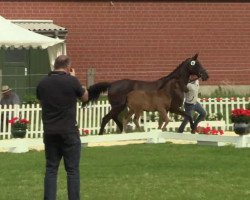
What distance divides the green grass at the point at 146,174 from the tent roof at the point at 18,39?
5.47 m

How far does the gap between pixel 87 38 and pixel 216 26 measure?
5.80m

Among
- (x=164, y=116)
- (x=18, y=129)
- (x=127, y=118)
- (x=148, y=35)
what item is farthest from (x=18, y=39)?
(x=148, y=35)

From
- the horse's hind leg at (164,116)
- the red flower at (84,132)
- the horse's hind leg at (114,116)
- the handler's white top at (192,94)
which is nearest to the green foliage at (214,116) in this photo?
the handler's white top at (192,94)

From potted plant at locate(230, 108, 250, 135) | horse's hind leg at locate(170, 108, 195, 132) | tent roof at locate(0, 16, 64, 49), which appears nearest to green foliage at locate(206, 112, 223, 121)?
horse's hind leg at locate(170, 108, 195, 132)

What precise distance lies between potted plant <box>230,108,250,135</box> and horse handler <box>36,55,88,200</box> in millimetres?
8076

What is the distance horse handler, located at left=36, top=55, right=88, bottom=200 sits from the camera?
9367mm

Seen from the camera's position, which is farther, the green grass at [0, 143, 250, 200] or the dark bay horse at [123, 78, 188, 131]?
the dark bay horse at [123, 78, 188, 131]

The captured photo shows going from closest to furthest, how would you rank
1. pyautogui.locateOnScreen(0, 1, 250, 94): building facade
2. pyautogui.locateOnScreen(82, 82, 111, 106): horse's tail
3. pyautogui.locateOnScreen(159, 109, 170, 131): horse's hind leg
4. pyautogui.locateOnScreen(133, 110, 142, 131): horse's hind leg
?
pyautogui.locateOnScreen(159, 109, 170, 131): horse's hind leg → pyautogui.locateOnScreen(82, 82, 111, 106): horse's tail → pyautogui.locateOnScreen(133, 110, 142, 131): horse's hind leg → pyautogui.locateOnScreen(0, 1, 250, 94): building facade

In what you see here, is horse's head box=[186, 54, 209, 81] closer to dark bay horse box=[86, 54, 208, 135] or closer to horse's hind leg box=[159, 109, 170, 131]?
dark bay horse box=[86, 54, 208, 135]

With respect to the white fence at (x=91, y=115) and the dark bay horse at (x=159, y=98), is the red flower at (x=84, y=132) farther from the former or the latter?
the dark bay horse at (x=159, y=98)

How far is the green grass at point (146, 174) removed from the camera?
10.7 meters

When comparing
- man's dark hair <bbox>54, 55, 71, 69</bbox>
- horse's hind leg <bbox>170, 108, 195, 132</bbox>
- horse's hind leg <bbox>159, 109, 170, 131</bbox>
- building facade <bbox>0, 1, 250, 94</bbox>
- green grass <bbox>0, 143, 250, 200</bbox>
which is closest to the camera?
man's dark hair <bbox>54, 55, 71, 69</bbox>

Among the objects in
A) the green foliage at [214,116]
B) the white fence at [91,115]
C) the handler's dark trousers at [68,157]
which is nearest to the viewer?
the handler's dark trousers at [68,157]

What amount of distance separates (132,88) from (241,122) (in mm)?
3981
